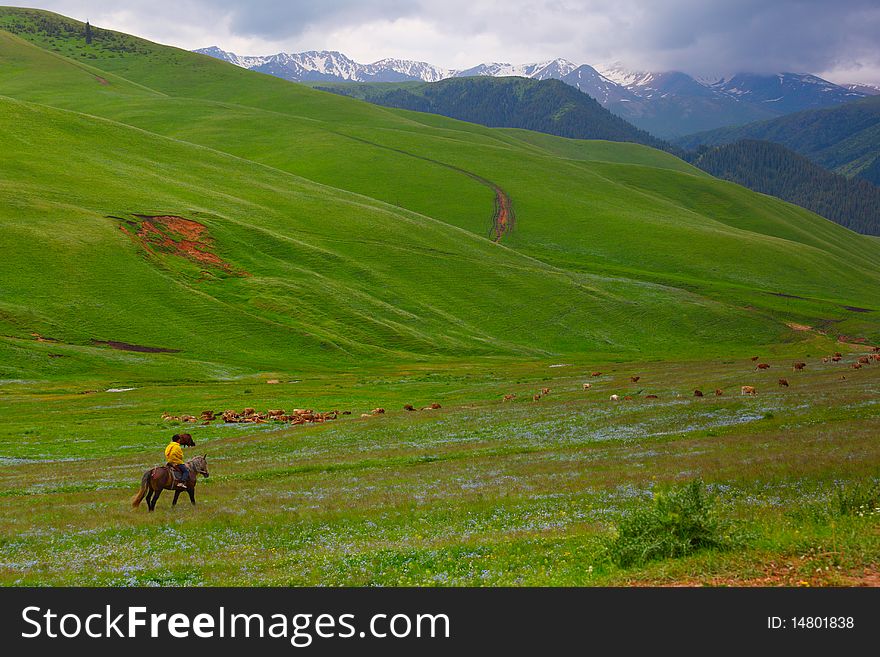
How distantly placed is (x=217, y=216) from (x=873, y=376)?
117949mm

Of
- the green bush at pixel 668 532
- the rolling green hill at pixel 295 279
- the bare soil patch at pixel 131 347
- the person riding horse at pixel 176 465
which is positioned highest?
the rolling green hill at pixel 295 279

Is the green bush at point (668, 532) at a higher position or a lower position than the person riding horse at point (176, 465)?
lower

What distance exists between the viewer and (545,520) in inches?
872

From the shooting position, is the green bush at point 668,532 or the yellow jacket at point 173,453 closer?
the green bush at point 668,532

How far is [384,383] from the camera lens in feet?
267

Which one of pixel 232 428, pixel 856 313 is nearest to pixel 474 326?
pixel 232 428

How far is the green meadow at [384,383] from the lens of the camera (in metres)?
19.2

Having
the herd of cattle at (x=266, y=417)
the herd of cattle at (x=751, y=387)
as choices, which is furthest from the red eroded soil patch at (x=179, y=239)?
the herd of cattle at (x=751, y=387)

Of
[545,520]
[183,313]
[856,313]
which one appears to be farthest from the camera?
[856,313]

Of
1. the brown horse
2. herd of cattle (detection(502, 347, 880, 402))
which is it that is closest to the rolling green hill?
herd of cattle (detection(502, 347, 880, 402))

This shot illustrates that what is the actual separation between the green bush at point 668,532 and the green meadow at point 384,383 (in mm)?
259

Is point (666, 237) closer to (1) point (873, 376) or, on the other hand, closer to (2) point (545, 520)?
(1) point (873, 376)

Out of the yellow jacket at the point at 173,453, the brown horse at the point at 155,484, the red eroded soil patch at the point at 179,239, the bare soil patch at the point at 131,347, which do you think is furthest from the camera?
the red eroded soil patch at the point at 179,239

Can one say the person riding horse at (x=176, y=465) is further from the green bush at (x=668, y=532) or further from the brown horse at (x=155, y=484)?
the green bush at (x=668, y=532)
